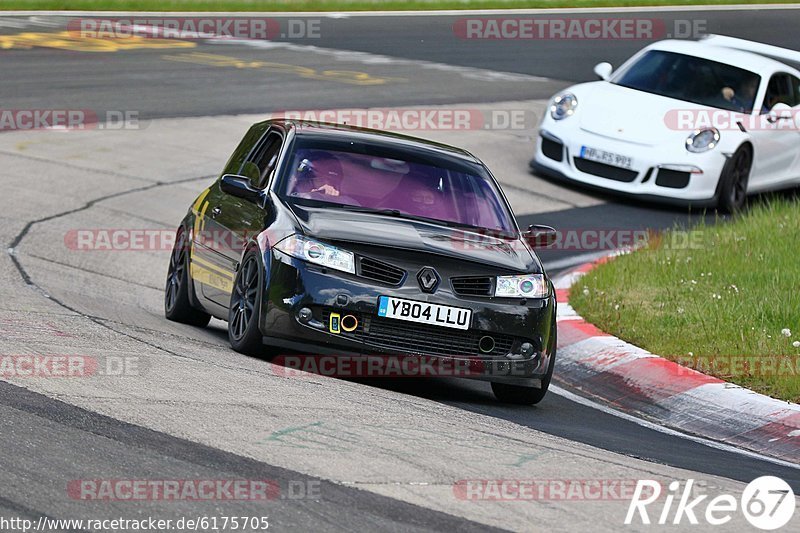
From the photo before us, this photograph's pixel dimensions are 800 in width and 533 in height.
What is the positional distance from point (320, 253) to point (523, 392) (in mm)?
1382

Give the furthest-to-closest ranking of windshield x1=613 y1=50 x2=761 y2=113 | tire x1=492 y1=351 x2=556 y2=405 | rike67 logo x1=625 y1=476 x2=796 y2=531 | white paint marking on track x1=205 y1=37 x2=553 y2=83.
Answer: white paint marking on track x1=205 y1=37 x2=553 y2=83 < windshield x1=613 y1=50 x2=761 y2=113 < tire x1=492 y1=351 x2=556 y2=405 < rike67 logo x1=625 y1=476 x2=796 y2=531

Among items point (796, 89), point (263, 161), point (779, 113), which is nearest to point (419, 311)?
point (263, 161)

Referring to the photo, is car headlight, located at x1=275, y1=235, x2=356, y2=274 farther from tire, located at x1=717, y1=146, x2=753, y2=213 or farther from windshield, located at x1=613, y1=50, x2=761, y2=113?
windshield, located at x1=613, y1=50, x2=761, y2=113

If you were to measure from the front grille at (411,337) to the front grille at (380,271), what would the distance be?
0.20 metres

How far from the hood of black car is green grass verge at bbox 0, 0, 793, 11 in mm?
21082

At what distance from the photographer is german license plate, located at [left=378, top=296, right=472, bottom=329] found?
25.5 feet

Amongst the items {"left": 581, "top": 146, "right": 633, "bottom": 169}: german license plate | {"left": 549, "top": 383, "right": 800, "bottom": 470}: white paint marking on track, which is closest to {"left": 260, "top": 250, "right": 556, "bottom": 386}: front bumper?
{"left": 549, "top": 383, "right": 800, "bottom": 470}: white paint marking on track

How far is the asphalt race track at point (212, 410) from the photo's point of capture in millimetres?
5301

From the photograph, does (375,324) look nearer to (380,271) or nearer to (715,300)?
(380,271)

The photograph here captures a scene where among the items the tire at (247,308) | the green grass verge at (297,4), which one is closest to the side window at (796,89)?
the tire at (247,308)

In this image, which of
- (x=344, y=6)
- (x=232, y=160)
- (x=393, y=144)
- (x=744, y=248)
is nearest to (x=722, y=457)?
(x=393, y=144)

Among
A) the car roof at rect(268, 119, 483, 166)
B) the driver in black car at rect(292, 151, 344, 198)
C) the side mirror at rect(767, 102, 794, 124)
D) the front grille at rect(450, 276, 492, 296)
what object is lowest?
the side mirror at rect(767, 102, 794, 124)

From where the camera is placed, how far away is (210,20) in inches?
1127

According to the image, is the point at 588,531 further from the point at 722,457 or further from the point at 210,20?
the point at 210,20
